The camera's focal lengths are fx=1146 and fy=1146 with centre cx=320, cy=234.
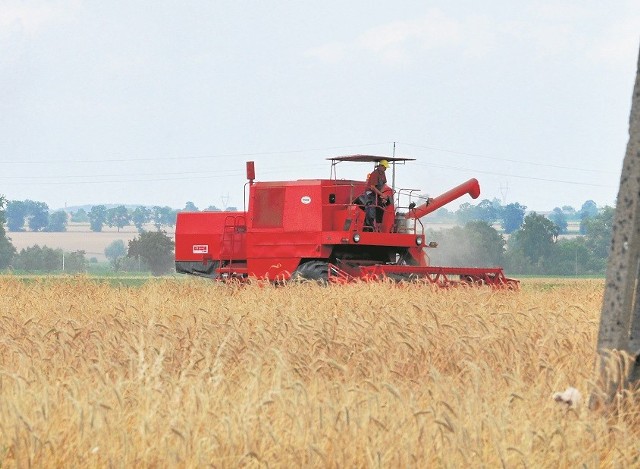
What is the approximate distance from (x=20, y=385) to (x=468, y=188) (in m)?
16.2

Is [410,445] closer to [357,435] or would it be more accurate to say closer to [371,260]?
[357,435]

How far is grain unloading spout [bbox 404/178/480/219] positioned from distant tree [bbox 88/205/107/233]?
169281 millimetres

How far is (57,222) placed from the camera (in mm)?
194625

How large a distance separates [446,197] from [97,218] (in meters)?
174

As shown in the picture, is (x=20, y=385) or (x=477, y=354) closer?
(x=20, y=385)

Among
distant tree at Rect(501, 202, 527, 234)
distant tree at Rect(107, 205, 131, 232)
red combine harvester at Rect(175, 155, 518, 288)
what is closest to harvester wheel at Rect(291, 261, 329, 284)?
red combine harvester at Rect(175, 155, 518, 288)

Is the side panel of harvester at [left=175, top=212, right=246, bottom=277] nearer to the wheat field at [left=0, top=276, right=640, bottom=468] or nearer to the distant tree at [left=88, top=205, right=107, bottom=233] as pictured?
the wheat field at [left=0, top=276, right=640, bottom=468]

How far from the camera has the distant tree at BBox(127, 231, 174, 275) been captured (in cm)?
8644

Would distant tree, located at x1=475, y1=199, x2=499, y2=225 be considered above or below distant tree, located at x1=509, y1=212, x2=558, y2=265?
above

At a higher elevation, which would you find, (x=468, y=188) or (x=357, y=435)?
(x=468, y=188)

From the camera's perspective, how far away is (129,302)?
15266 millimetres

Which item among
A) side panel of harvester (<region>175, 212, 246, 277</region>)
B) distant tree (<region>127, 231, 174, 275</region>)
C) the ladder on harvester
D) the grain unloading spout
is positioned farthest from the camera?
distant tree (<region>127, 231, 174, 275</region>)

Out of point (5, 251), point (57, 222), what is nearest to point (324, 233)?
point (5, 251)

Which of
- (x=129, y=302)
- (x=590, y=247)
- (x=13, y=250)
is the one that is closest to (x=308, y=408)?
(x=129, y=302)
